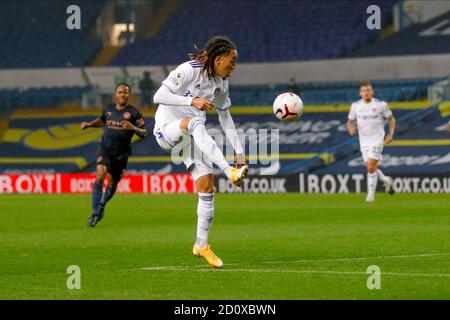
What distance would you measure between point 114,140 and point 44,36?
26.4 m

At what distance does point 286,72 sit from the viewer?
40062mm

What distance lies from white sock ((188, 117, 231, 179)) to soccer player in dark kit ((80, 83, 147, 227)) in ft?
22.8

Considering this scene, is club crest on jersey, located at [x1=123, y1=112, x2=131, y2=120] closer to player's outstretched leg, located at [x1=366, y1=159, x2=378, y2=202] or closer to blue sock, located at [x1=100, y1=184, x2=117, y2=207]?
blue sock, located at [x1=100, y1=184, x2=117, y2=207]

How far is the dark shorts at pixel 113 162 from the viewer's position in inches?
740

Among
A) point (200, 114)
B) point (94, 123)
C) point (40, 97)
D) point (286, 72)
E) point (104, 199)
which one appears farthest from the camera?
point (40, 97)

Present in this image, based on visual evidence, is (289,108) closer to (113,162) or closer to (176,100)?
(176,100)

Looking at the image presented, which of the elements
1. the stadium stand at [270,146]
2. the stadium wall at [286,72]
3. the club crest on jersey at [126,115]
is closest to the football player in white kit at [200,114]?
the club crest on jersey at [126,115]

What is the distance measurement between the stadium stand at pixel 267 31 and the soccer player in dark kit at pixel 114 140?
21.7 metres

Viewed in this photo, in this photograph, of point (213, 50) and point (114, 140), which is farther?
point (114, 140)

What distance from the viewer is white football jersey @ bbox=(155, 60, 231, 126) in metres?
12.0

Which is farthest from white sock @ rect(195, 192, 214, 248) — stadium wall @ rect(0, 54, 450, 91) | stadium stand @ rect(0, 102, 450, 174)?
stadium wall @ rect(0, 54, 450, 91)

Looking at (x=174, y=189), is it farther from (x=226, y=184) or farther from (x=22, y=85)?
(x=22, y=85)

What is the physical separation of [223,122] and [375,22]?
2577 centimetres

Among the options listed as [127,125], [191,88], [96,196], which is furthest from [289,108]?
[96,196]
